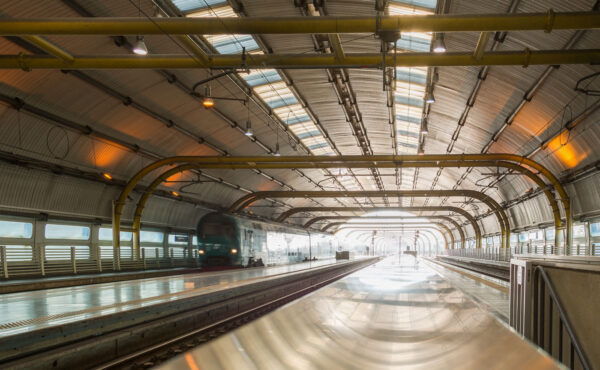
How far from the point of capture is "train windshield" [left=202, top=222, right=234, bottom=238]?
26.9m

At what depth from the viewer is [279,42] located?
16.9 meters

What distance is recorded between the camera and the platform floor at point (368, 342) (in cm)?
473

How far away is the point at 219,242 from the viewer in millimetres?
26906

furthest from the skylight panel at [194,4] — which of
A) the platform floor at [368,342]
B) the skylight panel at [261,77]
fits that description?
the platform floor at [368,342]

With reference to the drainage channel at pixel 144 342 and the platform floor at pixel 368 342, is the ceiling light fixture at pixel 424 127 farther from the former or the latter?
the platform floor at pixel 368 342

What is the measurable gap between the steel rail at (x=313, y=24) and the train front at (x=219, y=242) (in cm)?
1723

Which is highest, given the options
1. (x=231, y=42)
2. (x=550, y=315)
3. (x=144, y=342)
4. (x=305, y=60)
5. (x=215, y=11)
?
(x=215, y=11)

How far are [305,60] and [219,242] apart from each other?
1608cm

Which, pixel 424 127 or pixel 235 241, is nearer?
pixel 424 127

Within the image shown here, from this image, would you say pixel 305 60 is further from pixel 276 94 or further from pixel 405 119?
pixel 405 119

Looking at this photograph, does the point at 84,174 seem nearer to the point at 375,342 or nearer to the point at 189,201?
the point at 189,201

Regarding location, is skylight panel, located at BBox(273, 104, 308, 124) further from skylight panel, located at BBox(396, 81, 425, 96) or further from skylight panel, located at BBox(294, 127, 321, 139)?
skylight panel, located at BBox(396, 81, 425, 96)

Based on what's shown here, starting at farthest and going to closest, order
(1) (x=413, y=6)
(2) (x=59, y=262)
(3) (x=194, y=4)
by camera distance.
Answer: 1. (2) (x=59, y=262)
2. (1) (x=413, y=6)
3. (3) (x=194, y=4)

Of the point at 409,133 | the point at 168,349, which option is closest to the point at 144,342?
the point at 168,349
